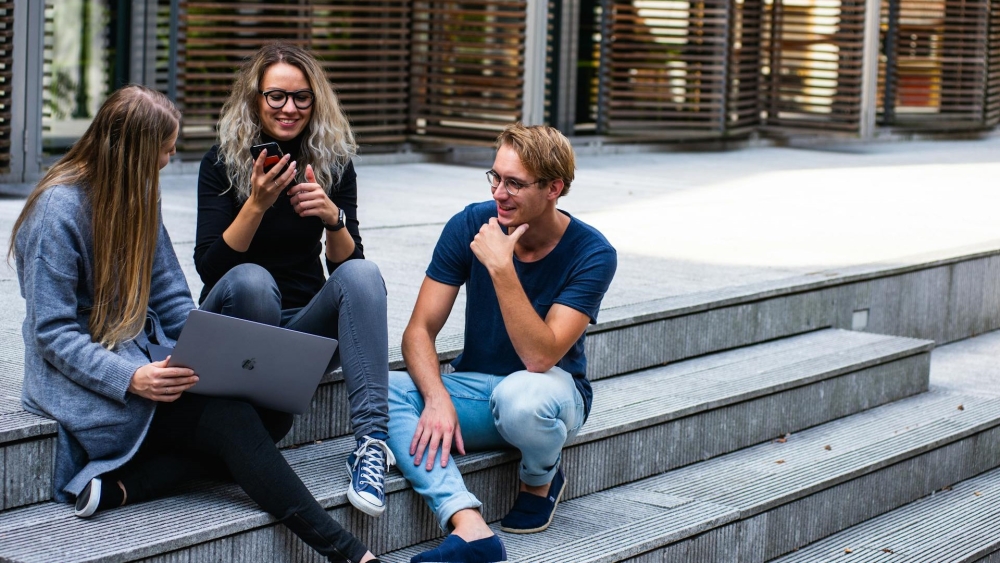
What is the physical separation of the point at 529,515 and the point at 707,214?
4903mm

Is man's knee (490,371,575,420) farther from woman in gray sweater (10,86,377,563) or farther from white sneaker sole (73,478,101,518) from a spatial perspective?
white sneaker sole (73,478,101,518)

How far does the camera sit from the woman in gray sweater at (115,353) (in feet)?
9.65

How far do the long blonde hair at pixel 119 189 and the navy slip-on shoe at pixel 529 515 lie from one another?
3.99 ft

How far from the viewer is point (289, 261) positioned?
3637mm

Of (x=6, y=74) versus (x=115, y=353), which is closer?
(x=115, y=353)

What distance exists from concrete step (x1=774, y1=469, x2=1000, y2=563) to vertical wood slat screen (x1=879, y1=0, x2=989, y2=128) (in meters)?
11.1

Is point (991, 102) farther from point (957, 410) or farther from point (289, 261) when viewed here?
point (289, 261)

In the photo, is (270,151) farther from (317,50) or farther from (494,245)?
(317,50)

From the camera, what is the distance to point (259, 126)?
3.61 meters

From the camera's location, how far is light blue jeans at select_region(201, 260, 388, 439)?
10.9 ft

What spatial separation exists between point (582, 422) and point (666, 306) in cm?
140

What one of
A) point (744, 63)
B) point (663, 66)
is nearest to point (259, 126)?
point (663, 66)

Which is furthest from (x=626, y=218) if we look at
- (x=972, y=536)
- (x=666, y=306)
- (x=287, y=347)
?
(x=287, y=347)

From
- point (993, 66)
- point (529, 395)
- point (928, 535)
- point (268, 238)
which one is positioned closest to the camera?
point (529, 395)
